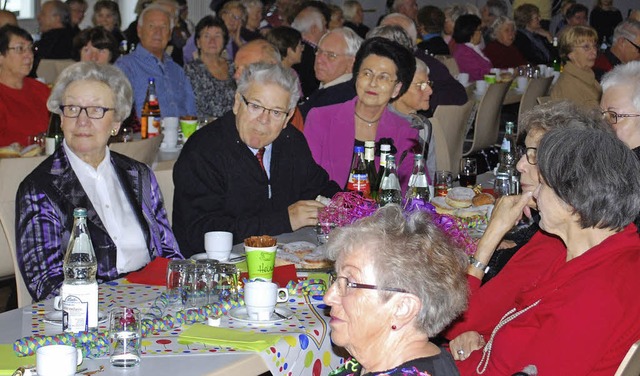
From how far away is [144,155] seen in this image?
4.41m

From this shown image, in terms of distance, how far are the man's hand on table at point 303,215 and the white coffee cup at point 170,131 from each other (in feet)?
6.68

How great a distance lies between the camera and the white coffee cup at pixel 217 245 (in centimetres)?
316

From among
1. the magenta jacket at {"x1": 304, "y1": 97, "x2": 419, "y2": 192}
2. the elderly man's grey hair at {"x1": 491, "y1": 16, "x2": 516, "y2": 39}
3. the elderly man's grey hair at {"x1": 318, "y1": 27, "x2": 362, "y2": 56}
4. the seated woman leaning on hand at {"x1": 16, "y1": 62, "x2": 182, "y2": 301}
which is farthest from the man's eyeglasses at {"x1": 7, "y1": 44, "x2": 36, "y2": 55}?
the elderly man's grey hair at {"x1": 491, "y1": 16, "x2": 516, "y2": 39}

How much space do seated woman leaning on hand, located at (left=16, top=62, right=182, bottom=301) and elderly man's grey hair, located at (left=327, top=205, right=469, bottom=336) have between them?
1280 millimetres

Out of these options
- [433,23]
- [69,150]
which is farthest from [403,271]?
[433,23]

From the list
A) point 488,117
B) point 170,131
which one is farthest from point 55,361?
point 488,117

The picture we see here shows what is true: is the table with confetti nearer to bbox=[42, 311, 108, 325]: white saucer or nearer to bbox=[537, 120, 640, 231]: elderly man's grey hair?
bbox=[42, 311, 108, 325]: white saucer

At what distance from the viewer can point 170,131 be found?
559 cm

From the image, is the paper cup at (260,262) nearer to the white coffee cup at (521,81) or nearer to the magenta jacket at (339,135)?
the magenta jacket at (339,135)

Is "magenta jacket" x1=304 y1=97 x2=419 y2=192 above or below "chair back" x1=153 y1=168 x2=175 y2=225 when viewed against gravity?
above

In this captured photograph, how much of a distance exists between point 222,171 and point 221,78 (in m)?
3.67

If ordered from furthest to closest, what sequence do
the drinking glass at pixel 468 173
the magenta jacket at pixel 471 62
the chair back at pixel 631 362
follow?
the magenta jacket at pixel 471 62, the drinking glass at pixel 468 173, the chair back at pixel 631 362

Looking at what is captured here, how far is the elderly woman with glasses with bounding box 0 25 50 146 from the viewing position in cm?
599

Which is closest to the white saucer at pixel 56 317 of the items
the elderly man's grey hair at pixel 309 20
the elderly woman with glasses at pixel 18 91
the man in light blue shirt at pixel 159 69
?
the elderly woman with glasses at pixel 18 91
